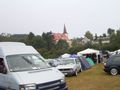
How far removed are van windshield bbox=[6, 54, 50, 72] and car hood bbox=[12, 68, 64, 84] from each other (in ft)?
1.39

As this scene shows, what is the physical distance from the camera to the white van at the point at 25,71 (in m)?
10.1

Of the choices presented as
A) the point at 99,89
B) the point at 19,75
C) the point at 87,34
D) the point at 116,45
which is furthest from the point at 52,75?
the point at 87,34

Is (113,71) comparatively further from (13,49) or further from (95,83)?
(13,49)

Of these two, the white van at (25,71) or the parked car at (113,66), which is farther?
the parked car at (113,66)

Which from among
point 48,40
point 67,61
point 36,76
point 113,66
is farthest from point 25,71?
point 48,40

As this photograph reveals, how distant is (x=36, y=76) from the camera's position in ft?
33.8

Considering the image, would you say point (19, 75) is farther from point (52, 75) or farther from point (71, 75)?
point (71, 75)

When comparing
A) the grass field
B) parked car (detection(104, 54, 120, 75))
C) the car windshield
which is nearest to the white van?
the grass field

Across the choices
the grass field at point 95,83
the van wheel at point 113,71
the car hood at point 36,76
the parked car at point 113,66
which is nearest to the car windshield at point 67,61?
the parked car at point 113,66

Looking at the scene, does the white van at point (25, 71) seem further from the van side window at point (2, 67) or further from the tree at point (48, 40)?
the tree at point (48, 40)

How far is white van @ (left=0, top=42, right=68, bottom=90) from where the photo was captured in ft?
33.1

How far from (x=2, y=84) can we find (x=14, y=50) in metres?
1.44

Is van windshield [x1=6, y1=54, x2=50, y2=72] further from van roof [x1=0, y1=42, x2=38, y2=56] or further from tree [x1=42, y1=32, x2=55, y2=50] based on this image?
tree [x1=42, y1=32, x2=55, y2=50]

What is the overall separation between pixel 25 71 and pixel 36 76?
0.57 m
